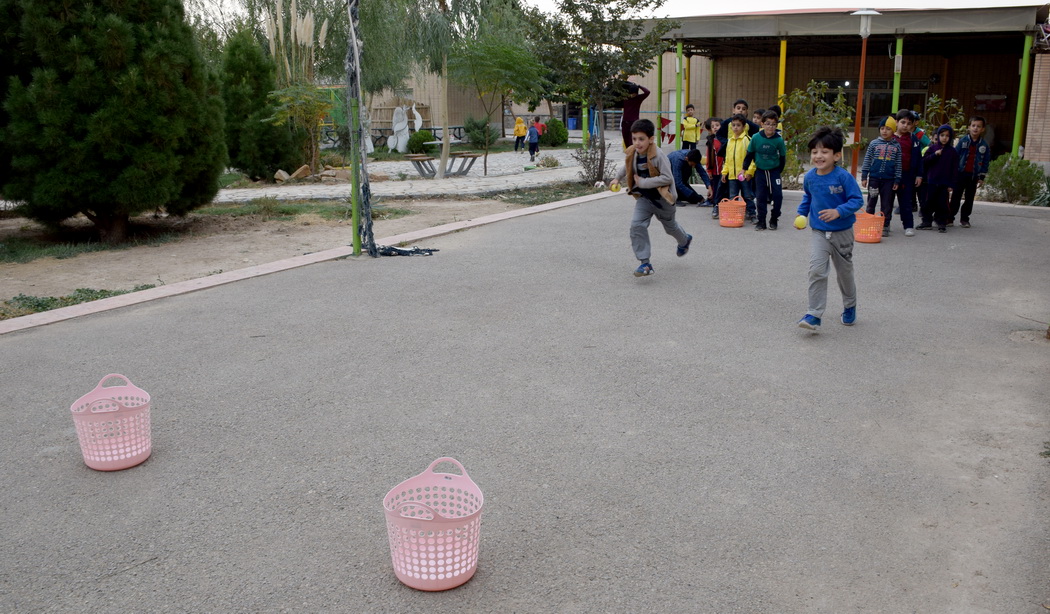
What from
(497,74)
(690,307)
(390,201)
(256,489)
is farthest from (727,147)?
(497,74)

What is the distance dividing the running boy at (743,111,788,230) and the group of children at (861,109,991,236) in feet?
3.51

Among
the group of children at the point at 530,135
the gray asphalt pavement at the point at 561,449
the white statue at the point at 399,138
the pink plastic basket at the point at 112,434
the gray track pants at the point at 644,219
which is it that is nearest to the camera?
the gray asphalt pavement at the point at 561,449

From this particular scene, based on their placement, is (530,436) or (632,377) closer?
(530,436)

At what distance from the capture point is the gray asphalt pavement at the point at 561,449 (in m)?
3.20

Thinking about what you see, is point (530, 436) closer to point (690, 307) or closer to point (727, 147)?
point (690, 307)

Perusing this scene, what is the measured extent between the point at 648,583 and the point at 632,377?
246cm

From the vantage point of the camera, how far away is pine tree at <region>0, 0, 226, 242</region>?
10125 millimetres

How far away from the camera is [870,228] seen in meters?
10.5

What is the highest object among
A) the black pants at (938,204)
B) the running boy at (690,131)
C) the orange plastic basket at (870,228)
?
the running boy at (690,131)

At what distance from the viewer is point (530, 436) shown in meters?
4.59

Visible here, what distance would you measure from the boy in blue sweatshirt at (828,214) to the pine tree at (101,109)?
8.06 metres

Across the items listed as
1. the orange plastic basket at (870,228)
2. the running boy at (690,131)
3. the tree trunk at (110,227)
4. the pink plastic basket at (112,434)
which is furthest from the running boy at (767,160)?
the pink plastic basket at (112,434)

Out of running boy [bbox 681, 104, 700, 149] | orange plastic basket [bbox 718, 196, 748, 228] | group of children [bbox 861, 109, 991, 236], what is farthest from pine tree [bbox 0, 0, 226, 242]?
running boy [bbox 681, 104, 700, 149]

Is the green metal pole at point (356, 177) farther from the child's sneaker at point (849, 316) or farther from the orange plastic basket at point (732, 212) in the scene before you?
the child's sneaker at point (849, 316)
